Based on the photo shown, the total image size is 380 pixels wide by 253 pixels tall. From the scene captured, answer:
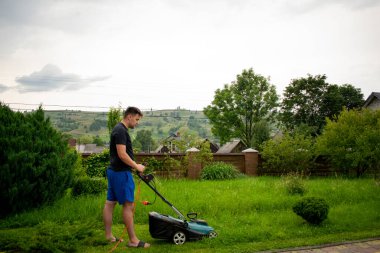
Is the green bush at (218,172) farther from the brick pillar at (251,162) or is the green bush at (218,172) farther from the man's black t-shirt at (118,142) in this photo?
the man's black t-shirt at (118,142)

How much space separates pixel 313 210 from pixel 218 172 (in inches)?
358

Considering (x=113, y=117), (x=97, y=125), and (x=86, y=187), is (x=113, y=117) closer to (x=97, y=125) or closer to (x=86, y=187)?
(x=86, y=187)

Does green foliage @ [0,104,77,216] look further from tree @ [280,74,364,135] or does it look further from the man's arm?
tree @ [280,74,364,135]

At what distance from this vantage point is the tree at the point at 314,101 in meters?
38.3

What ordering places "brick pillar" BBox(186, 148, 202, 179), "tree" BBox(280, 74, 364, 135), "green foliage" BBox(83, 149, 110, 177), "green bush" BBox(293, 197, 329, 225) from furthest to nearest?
"tree" BBox(280, 74, 364, 135) → "brick pillar" BBox(186, 148, 202, 179) → "green foliage" BBox(83, 149, 110, 177) → "green bush" BBox(293, 197, 329, 225)

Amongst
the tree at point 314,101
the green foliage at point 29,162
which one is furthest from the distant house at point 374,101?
the green foliage at point 29,162

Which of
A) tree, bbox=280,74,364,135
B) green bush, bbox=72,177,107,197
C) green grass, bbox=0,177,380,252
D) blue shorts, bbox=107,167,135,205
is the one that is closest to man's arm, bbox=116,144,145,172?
blue shorts, bbox=107,167,135,205

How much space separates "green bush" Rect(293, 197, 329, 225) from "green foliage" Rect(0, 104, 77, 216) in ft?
16.5

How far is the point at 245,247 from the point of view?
505 centimetres

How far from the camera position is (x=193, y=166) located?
51.0ft

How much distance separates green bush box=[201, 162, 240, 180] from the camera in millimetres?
15117

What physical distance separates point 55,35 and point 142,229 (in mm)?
9789

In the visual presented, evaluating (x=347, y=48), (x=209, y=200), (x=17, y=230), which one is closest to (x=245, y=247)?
(x=209, y=200)

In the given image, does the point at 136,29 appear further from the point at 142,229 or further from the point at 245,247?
the point at 245,247
